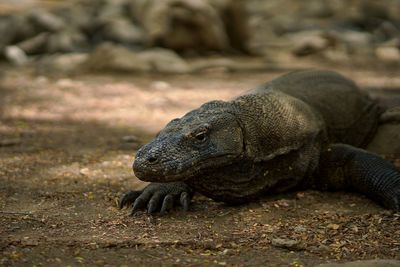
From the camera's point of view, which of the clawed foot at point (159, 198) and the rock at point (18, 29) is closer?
the clawed foot at point (159, 198)

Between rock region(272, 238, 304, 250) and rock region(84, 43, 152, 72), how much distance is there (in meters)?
6.82

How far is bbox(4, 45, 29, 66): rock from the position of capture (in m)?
10.7

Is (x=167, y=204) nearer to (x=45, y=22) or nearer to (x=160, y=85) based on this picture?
(x=160, y=85)

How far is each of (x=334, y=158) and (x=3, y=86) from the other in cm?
573

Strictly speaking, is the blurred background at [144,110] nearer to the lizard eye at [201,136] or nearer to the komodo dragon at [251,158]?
the komodo dragon at [251,158]

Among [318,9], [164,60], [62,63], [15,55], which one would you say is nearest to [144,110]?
[164,60]

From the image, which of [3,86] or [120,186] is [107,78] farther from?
[120,186]

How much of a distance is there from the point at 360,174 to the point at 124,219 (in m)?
1.56

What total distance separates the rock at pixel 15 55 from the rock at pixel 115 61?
1.40 meters

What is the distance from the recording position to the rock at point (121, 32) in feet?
40.0

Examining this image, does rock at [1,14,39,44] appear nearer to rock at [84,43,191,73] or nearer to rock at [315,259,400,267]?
rock at [84,43,191,73]

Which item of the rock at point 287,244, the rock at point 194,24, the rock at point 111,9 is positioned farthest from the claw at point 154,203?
the rock at point 111,9

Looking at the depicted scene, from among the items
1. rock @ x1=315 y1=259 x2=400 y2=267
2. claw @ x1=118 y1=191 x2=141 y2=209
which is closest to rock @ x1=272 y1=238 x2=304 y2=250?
rock @ x1=315 y1=259 x2=400 y2=267

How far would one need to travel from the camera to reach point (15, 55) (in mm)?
10805
